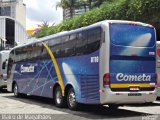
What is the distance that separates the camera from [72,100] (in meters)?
16.7

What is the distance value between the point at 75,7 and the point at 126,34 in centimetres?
4805

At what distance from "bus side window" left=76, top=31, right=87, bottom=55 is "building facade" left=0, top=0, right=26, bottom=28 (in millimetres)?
132938

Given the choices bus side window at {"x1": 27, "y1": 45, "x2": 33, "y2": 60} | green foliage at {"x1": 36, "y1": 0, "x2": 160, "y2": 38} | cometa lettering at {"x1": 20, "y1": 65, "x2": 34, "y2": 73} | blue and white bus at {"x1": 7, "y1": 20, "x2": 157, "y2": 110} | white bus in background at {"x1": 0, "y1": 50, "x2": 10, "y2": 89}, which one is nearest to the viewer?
blue and white bus at {"x1": 7, "y1": 20, "x2": 157, "y2": 110}

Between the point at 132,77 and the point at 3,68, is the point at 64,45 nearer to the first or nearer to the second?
the point at 132,77

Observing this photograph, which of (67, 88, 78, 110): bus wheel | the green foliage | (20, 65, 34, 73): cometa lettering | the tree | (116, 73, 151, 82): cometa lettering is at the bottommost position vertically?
(67, 88, 78, 110): bus wheel

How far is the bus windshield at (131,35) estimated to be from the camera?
48.6ft

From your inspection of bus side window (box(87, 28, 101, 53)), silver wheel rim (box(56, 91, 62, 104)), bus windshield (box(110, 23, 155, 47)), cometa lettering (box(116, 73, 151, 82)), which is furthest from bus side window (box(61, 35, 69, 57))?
cometa lettering (box(116, 73, 151, 82))

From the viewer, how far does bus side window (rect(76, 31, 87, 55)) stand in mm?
15848

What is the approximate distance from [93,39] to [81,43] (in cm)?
94

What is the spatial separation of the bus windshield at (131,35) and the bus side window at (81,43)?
56.3 inches

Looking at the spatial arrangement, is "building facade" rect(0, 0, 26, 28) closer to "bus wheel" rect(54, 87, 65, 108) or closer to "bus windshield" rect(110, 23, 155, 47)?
"bus wheel" rect(54, 87, 65, 108)

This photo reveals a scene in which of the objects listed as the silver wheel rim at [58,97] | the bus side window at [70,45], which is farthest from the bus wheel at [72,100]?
the bus side window at [70,45]

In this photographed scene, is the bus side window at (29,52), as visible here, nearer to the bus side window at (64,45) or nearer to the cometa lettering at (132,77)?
the bus side window at (64,45)

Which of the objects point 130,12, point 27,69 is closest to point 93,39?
point 27,69
